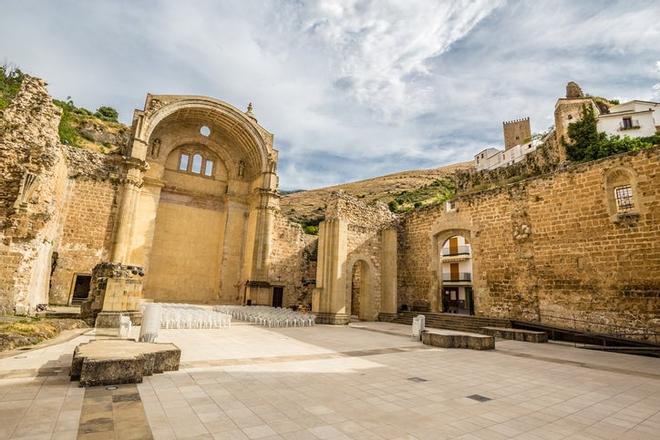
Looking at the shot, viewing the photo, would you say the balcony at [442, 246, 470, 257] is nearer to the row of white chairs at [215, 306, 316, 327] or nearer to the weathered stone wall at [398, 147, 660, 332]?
the weathered stone wall at [398, 147, 660, 332]

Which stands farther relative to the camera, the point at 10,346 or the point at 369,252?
the point at 369,252

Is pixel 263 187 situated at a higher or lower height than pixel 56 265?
higher

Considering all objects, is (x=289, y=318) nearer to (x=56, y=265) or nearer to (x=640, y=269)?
(x=56, y=265)

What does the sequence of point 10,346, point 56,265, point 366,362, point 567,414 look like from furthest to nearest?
point 56,265, point 366,362, point 10,346, point 567,414

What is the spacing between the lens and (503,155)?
5141cm

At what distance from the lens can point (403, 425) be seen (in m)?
3.47

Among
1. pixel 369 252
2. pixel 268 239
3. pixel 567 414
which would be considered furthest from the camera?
pixel 268 239

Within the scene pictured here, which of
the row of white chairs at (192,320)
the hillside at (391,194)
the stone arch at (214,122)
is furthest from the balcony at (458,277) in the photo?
the row of white chairs at (192,320)

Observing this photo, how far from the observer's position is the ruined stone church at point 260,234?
1032 cm

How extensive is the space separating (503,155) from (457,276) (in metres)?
29.4

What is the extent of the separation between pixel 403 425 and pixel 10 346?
723cm

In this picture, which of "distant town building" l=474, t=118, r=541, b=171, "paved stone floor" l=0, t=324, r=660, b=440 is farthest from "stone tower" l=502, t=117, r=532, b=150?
"paved stone floor" l=0, t=324, r=660, b=440

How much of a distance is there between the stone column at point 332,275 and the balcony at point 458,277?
1995cm

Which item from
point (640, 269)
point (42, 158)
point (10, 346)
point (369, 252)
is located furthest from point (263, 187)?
point (640, 269)
